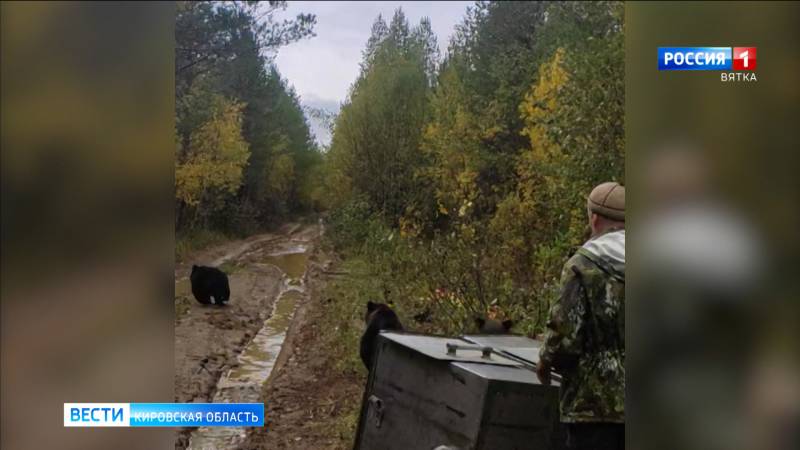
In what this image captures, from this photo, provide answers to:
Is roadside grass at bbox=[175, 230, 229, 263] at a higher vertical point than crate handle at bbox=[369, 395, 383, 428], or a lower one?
higher

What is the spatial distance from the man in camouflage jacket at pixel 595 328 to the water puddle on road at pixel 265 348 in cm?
182

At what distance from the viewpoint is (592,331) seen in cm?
235

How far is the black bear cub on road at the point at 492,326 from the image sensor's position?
5.18 metres

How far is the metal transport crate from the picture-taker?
8.61ft

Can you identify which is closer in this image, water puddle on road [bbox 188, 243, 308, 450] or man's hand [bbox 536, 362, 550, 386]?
man's hand [bbox 536, 362, 550, 386]

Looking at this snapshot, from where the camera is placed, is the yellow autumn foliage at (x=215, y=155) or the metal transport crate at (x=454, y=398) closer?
the metal transport crate at (x=454, y=398)

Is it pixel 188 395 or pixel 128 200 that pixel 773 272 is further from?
pixel 188 395

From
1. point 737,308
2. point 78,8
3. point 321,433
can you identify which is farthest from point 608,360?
point 321,433

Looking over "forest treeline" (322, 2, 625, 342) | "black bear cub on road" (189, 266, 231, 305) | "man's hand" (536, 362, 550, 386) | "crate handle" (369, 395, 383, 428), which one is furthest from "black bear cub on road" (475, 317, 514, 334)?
"man's hand" (536, 362, 550, 386)

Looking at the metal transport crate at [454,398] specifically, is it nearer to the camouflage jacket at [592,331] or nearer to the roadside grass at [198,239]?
the camouflage jacket at [592,331]
